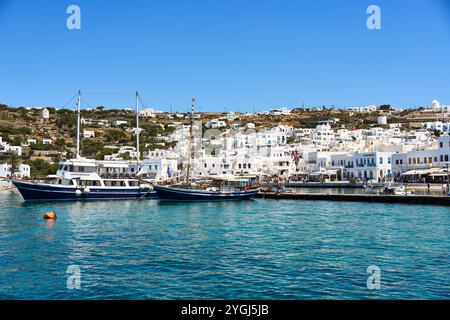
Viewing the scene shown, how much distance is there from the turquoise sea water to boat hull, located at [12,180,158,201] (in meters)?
14.0

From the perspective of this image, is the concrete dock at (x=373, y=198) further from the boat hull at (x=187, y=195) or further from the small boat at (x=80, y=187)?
the small boat at (x=80, y=187)

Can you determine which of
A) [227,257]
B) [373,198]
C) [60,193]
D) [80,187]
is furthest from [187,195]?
[227,257]

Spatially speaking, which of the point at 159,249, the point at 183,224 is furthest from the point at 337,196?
the point at 159,249

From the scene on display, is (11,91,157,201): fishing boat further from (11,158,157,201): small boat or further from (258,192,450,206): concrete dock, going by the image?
(258,192,450,206): concrete dock

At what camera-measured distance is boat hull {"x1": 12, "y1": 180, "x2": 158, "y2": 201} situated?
39781 mm

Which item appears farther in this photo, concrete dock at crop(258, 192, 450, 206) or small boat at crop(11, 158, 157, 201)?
small boat at crop(11, 158, 157, 201)

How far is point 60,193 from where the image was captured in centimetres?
4050

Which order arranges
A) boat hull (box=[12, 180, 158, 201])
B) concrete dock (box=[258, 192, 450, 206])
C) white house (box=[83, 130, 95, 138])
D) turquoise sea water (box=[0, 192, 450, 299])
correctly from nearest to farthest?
turquoise sea water (box=[0, 192, 450, 299]) < concrete dock (box=[258, 192, 450, 206]) < boat hull (box=[12, 180, 158, 201]) < white house (box=[83, 130, 95, 138])

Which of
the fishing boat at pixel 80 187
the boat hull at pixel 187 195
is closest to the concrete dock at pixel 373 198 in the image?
the boat hull at pixel 187 195

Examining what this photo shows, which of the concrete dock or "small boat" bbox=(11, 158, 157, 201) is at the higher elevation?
"small boat" bbox=(11, 158, 157, 201)

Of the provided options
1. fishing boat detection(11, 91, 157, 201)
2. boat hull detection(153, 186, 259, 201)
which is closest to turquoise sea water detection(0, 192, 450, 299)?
fishing boat detection(11, 91, 157, 201)

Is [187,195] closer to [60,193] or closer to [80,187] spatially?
[80,187]
